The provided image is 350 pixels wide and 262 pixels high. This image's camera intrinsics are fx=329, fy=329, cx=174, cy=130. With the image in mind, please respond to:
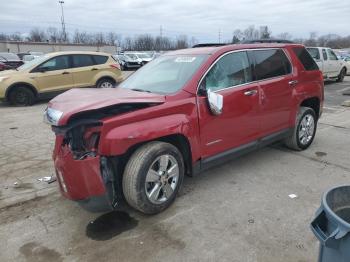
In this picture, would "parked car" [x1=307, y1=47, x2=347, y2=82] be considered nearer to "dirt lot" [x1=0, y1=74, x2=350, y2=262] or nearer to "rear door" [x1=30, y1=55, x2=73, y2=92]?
"rear door" [x1=30, y1=55, x2=73, y2=92]

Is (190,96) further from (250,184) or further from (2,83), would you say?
(2,83)

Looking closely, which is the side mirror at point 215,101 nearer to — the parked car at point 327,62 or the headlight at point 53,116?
the headlight at point 53,116

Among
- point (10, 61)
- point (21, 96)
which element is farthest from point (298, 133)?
point (10, 61)

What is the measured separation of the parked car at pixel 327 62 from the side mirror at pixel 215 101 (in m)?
12.4

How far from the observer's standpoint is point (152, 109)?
11.1 feet

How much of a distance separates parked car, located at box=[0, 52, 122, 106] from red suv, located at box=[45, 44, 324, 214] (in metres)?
6.76

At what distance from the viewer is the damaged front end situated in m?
3.06

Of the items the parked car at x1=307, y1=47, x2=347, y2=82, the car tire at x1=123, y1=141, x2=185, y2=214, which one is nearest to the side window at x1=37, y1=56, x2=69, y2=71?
the car tire at x1=123, y1=141, x2=185, y2=214

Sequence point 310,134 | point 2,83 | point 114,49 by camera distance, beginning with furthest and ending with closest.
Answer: point 114,49, point 2,83, point 310,134

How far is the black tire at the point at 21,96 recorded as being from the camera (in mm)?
10336

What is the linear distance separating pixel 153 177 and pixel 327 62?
14.1 m

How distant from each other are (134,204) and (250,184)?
1660 millimetres

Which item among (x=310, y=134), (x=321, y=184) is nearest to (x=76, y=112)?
(x=321, y=184)

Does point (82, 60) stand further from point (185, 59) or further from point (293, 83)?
point (293, 83)
